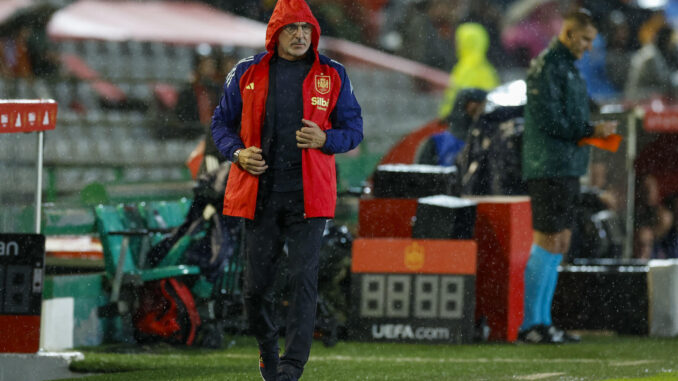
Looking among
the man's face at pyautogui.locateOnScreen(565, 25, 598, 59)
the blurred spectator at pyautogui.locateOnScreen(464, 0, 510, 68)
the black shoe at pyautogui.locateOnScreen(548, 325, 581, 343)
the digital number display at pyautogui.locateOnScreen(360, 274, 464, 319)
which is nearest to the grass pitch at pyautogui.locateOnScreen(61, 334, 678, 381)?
the black shoe at pyautogui.locateOnScreen(548, 325, 581, 343)

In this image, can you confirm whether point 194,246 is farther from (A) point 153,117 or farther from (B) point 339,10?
(B) point 339,10

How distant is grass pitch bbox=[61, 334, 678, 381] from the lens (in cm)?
811

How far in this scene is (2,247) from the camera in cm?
802

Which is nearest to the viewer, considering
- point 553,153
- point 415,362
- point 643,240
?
point 415,362

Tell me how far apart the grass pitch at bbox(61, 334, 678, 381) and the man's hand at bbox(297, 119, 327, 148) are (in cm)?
159

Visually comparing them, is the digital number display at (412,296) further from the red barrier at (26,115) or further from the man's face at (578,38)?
the red barrier at (26,115)

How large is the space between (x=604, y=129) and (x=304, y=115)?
11.3 feet

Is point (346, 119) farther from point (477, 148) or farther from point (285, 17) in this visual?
point (477, 148)

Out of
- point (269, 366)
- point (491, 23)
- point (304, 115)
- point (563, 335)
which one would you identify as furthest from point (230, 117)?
point (491, 23)

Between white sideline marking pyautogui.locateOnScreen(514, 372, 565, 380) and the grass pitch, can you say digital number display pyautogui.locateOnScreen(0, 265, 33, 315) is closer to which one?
the grass pitch

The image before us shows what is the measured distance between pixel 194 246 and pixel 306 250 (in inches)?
124

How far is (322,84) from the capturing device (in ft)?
23.1

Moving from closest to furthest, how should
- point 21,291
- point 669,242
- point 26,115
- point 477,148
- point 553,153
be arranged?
point 21,291
point 26,115
point 553,153
point 477,148
point 669,242

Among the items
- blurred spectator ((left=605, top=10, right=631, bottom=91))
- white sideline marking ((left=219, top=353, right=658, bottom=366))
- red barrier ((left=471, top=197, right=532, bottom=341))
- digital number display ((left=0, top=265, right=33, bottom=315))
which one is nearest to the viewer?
digital number display ((left=0, top=265, right=33, bottom=315))
